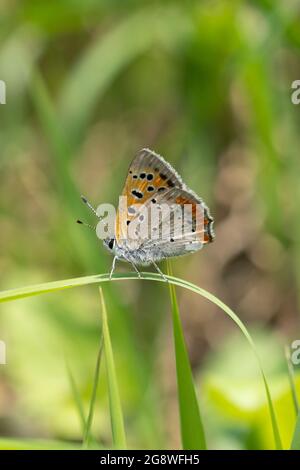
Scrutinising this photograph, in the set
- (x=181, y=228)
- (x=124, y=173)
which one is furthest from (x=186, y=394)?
(x=124, y=173)

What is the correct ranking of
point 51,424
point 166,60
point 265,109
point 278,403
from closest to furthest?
point 278,403 → point 51,424 → point 265,109 → point 166,60

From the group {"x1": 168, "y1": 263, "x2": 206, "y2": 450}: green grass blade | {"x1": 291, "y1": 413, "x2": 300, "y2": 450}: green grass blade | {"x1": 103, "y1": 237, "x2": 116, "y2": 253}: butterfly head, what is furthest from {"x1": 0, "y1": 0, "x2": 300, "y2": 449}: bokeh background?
{"x1": 291, "y1": 413, "x2": 300, "y2": 450}: green grass blade

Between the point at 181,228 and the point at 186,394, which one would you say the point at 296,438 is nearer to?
the point at 186,394

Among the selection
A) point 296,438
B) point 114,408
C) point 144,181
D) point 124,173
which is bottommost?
point 296,438
